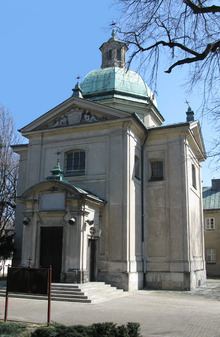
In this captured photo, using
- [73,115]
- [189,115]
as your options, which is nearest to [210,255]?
[189,115]

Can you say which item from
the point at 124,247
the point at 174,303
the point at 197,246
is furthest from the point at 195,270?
the point at 174,303

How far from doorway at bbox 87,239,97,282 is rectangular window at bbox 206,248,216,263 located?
780 inches

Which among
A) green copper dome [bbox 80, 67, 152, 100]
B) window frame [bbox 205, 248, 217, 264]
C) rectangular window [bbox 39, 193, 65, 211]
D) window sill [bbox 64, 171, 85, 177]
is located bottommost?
window frame [bbox 205, 248, 217, 264]

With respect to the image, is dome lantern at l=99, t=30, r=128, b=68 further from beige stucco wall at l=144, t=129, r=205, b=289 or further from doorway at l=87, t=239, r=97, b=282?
doorway at l=87, t=239, r=97, b=282

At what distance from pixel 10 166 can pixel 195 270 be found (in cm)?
1727

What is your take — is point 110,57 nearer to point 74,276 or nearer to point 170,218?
point 170,218

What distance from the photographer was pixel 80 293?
672 inches

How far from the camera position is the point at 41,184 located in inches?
827

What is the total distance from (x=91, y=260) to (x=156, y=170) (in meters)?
7.36

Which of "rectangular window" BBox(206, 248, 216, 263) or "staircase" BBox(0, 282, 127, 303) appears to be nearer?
"staircase" BBox(0, 282, 127, 303)

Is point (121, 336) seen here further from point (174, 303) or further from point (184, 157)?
point (184, 157)

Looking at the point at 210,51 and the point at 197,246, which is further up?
the point at 210,51

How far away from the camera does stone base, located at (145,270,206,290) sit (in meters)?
22.2

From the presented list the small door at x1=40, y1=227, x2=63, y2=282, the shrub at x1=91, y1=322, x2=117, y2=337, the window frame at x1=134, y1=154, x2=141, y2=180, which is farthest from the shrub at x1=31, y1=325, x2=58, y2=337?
the window frame at x1=134, y1=154, x2=141, y2=180
